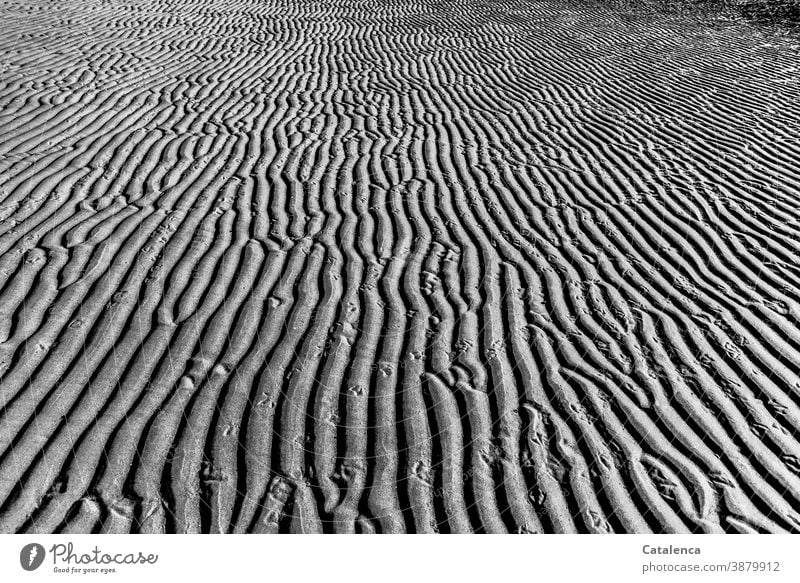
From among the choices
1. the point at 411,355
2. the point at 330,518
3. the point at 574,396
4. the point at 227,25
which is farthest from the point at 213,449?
the point at 227,25

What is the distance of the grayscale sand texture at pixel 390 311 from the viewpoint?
305cm

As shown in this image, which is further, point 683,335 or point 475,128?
point 475,128

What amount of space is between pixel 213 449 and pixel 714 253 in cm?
458

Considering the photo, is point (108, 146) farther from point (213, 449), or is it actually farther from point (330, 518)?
point (330, 518)

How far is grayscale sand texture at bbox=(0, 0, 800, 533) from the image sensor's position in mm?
3047

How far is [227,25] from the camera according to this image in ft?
44.5

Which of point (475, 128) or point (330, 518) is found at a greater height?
point (475, 128)

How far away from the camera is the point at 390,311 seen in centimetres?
432

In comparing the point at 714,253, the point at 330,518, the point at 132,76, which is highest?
the point at 132,76

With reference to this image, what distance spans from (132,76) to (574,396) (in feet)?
29.2

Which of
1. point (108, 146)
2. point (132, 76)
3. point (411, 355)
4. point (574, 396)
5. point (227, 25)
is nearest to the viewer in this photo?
point (574, 396)

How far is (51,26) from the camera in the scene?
11586mm

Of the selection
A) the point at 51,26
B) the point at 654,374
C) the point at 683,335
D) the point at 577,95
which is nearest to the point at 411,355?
the point at 654,374

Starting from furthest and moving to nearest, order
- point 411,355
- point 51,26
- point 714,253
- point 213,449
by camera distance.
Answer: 1. point 51,26
2. point 714,253
3. point 411,355
4. point 213,449
